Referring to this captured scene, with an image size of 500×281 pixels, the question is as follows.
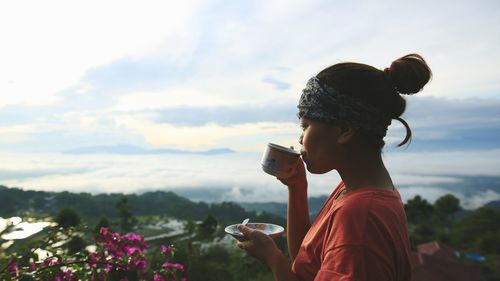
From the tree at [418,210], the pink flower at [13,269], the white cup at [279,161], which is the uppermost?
the white cup at [279,161]

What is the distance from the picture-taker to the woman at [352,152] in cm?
148

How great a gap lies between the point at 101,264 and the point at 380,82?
6.60 ft

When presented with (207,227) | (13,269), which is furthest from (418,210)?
(13,269)

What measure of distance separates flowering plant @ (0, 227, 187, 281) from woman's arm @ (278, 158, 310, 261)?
0.90 m

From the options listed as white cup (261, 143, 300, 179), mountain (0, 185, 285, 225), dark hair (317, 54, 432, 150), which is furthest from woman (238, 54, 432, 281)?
mountain (0, 185, 285, 225)

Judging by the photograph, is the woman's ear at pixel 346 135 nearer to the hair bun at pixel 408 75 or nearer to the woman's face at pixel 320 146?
the woman's face at pixel 320 146

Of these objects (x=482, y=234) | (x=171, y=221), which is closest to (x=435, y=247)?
(x=482, y=234)

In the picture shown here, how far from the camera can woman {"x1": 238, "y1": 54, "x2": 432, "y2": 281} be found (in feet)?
4.85

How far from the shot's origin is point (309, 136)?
1704mm

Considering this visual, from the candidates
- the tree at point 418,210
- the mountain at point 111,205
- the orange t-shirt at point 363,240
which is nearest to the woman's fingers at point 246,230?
the orange t-shirt at point 363,240

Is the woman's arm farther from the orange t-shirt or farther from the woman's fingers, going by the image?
the orange t-shirt

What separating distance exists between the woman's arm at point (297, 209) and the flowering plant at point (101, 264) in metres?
0.90

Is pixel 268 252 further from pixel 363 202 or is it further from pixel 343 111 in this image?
pixel 343 111

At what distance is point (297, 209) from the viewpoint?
2.25 metres
